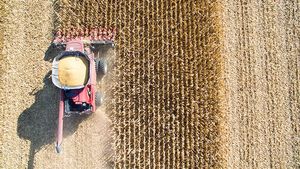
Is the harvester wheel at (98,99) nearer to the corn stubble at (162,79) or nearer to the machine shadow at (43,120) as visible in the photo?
the corn stubble at (162,79)

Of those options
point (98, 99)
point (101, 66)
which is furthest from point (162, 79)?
point (98, 99)

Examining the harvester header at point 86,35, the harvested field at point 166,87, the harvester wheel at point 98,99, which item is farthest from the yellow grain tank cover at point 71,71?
the harvested field at point 166,87

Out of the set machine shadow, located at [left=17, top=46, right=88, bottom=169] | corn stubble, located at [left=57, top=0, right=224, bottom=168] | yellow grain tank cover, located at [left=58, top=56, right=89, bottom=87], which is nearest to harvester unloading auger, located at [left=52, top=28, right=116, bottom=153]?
yellow grain tank cover, located at [left=58, top=56, right=89, bottom=87]

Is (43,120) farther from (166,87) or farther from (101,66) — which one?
(166,87)

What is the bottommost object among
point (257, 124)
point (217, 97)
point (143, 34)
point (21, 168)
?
point (21, 168)

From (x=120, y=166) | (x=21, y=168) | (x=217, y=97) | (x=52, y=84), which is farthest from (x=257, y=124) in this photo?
(x=21, y=168)

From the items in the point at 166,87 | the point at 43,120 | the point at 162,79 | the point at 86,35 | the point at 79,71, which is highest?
the point at 86,35

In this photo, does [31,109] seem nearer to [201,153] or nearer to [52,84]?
[52,84]
